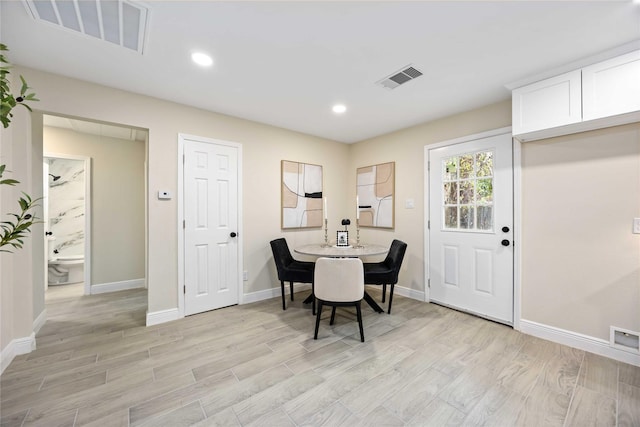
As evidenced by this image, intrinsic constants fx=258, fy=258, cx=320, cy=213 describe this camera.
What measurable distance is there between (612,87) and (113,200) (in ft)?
19.6

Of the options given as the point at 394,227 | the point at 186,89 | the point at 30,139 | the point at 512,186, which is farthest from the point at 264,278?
the point at 512,186

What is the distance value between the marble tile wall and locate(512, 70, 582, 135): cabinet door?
6.40 m

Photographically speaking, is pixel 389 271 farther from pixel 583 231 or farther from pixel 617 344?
pixel 617 344

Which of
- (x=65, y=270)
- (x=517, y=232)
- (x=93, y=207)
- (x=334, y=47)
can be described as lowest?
(x=65, y=270)

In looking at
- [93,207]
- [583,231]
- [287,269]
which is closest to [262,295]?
[287,269]

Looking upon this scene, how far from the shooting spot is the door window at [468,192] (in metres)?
2.95

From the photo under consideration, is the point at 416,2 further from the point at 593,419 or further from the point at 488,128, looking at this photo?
the point at 593,419

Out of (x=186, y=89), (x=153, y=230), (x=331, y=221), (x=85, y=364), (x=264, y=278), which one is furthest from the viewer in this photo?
(x=331, y=221)

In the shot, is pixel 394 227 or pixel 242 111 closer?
pixel 242 111

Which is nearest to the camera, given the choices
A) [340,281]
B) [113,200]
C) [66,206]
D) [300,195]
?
[340,281]

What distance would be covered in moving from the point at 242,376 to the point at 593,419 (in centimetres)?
223

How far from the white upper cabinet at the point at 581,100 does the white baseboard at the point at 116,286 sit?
18.2 feet

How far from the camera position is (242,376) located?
1.92 meters

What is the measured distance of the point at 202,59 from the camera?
2.11 metres
